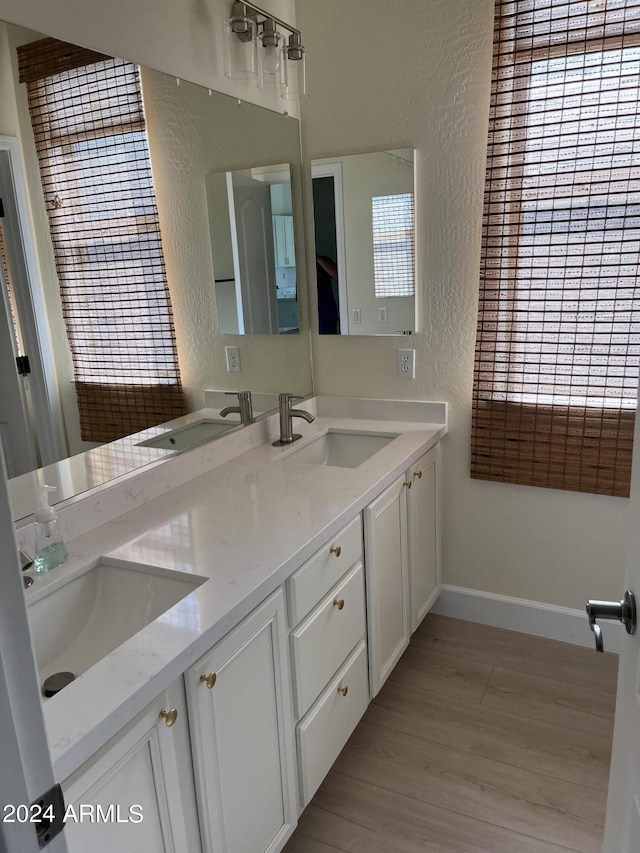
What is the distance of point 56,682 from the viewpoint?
1281mm

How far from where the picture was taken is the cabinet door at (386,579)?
→ 203cm

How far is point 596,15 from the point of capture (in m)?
2.09

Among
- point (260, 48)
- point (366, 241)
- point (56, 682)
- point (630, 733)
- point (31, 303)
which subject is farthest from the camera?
point (366, 241)

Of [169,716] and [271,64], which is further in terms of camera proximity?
[271,64]

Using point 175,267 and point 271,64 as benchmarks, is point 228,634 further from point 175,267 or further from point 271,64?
→ point 271,64

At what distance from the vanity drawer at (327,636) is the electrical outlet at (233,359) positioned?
0.87 meters

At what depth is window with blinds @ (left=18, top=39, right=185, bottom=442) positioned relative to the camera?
5.19 ft

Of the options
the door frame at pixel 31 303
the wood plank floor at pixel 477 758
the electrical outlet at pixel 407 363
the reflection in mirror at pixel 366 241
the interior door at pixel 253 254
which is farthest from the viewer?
the electrical outlet at pixel 407 363

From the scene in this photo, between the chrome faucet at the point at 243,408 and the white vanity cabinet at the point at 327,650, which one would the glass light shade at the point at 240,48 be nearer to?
the chrome faucet at the point at 243,408

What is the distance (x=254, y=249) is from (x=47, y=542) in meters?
1.47

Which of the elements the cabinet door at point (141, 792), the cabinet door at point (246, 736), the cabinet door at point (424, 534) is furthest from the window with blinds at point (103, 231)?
the cabinet door at point (424, 534)

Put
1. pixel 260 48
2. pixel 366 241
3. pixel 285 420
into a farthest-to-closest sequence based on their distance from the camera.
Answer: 1. pixel 366 241
2. pixel 285 420
3. pixel 260 48

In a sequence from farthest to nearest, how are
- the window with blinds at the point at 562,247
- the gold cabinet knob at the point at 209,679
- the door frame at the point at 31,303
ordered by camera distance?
the window with blinds at the point at 562,247 < the door frame at the point at 31,303 < the gold cabinet knob at the point at 209,679

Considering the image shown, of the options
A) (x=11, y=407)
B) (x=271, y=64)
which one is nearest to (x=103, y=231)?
(x=11, y=407)
